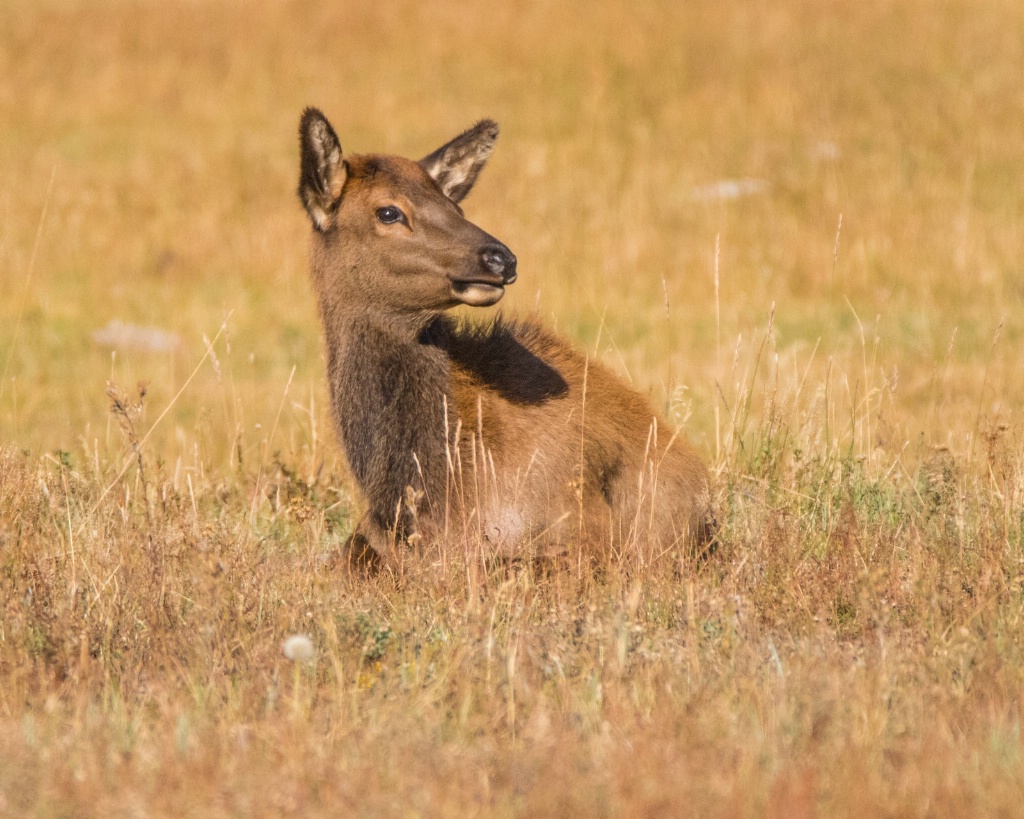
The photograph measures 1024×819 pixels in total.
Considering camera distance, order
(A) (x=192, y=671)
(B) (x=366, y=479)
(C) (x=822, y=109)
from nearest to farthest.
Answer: (A) (x=192, y=671) → (B) (x=366, y=479) → (C) (x=822, y=109)

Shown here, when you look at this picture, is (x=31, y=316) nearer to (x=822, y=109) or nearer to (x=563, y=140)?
(x=563, y=140)

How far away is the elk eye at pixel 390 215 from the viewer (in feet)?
21.5

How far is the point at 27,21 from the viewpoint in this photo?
31203mm

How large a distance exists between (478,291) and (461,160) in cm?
131

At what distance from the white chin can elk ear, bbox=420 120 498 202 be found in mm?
999

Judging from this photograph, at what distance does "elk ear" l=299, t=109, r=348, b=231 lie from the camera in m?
6.46

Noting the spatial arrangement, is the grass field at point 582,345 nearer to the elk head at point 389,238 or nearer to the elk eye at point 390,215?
the elk head at point 389,238

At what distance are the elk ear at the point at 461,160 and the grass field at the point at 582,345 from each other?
1.16 meters

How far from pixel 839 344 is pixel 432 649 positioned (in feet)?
33.5

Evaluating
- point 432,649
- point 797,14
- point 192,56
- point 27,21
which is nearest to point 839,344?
point 432,649

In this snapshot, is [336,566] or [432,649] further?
[336,566]

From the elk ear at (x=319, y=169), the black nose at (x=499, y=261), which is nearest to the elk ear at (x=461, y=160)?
the elk ear at (x=319, y=169)

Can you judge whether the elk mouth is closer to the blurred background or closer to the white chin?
the white chin

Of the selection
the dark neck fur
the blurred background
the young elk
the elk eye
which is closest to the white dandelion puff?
the young elk
